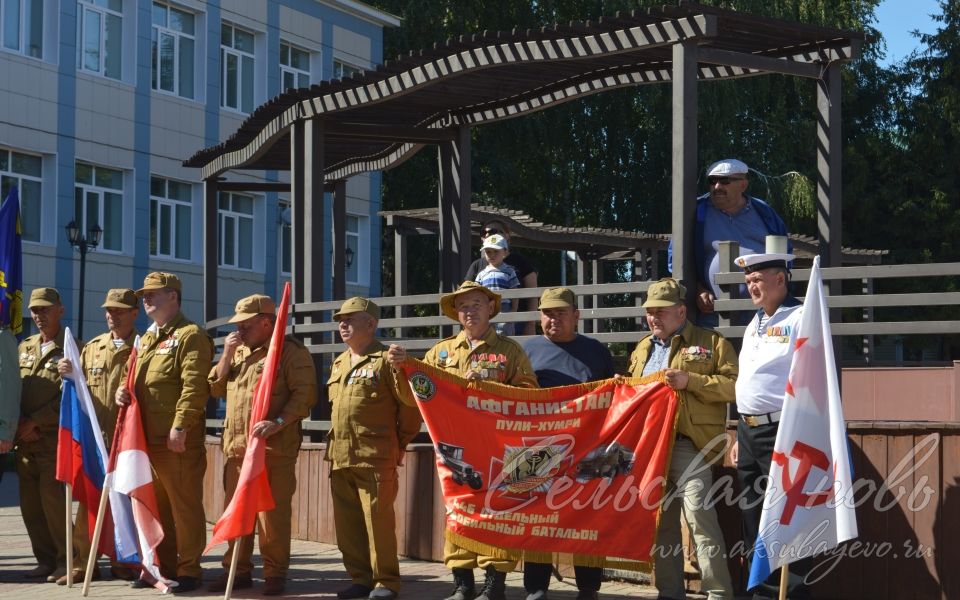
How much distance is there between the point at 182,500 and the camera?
10.1 metres

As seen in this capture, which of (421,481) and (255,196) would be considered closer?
(421,481)

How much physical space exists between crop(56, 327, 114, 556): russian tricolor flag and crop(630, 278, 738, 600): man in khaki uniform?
4.13 meters

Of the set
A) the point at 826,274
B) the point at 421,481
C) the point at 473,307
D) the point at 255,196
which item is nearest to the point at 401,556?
the point at 421,481

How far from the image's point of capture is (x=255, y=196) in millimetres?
34156

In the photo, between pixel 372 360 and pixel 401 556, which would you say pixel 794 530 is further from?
pixel 401 556

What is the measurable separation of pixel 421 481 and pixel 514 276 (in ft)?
5.87

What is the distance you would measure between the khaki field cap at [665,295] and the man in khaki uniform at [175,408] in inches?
128

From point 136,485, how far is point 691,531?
3843 millimetres

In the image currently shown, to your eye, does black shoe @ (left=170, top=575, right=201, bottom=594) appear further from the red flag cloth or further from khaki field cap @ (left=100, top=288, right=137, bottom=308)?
khaki field cap @ (left=100, top=288, right=137, bottom=308)

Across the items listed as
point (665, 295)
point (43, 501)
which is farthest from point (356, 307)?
point (43, 501)

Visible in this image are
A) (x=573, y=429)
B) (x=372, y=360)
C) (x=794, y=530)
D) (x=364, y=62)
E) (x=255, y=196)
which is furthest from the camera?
(x=364, y=62)

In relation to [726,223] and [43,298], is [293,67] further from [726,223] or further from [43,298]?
[726,223]

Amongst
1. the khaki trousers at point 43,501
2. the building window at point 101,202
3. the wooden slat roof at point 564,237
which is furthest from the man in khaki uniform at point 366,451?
the building window at point 101,202

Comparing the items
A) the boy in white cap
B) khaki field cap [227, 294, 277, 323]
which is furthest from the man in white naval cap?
the boy in white cap
